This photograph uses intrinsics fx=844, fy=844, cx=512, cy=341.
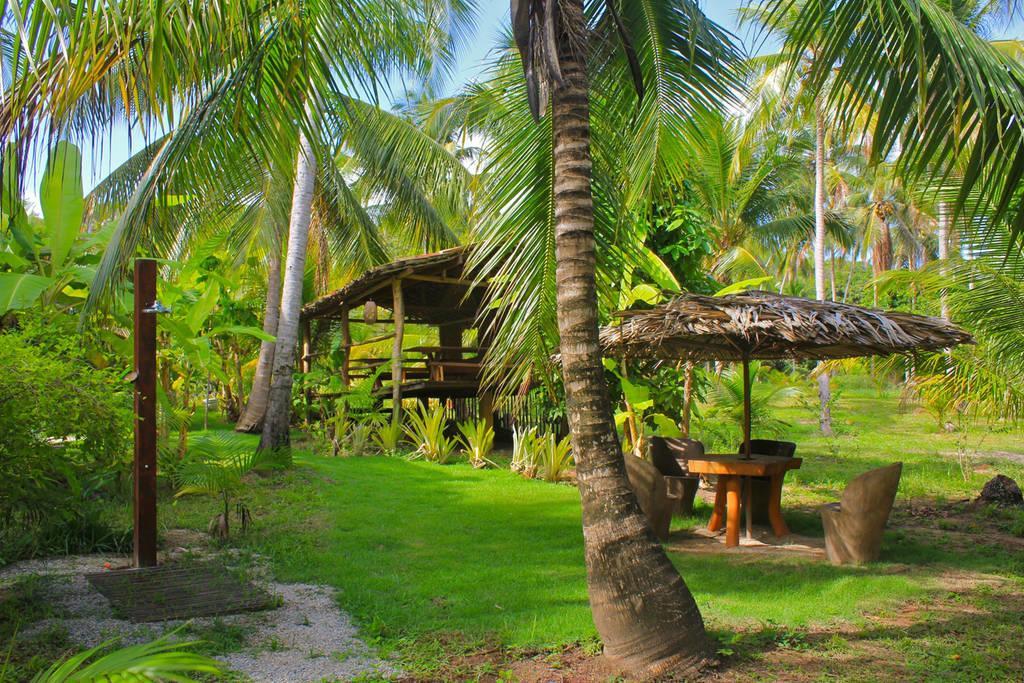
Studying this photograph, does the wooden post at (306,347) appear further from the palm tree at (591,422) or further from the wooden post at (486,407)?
the palm tree at (591,422)

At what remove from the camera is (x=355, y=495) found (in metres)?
10.2

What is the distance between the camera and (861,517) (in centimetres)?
675

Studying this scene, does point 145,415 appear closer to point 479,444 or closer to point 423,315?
point 479,444

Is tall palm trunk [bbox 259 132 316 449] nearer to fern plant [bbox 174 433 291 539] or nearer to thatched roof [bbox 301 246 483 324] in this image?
thatched roof [bbox 301 246 483 324]

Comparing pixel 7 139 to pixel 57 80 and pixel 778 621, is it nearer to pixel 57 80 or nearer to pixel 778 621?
pixel 57 80

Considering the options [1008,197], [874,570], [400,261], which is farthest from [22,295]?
[400,261]

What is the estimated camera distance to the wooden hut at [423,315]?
570 inches

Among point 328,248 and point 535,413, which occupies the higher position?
point 328,248

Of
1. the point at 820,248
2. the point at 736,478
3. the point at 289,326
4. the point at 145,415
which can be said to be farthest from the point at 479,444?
the point at 820,248

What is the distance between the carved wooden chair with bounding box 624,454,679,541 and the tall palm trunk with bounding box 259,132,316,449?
6.32 meters

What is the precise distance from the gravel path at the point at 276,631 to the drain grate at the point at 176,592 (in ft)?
0.27

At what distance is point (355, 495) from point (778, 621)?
6.03 meters

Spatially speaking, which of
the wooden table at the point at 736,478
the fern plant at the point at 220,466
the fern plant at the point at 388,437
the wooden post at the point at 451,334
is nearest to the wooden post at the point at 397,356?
the fern plant at the point at 388,437

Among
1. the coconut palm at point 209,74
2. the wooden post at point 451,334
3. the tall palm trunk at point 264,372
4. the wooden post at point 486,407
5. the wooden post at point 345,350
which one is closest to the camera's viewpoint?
the coconut palm at point 209,74
